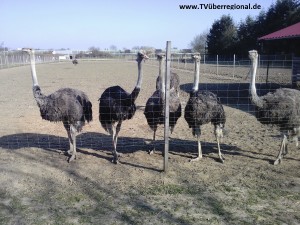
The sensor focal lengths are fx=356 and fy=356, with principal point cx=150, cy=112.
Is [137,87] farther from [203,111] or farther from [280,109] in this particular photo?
[280,109]

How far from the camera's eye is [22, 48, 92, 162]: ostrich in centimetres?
571

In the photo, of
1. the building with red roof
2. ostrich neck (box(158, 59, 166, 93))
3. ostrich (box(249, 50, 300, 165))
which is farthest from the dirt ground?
the building with red roof

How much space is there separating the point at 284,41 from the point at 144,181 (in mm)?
14794

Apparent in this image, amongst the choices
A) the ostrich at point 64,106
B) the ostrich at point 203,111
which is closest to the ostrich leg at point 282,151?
the ostrich at point 203,111

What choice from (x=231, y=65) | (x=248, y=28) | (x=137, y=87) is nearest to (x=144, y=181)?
(x=137, y=87)

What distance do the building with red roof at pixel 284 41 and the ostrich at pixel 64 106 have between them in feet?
33.8

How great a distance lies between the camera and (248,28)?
119ft

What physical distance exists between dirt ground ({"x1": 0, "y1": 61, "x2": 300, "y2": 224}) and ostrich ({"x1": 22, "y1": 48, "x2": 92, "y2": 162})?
563 millimetres

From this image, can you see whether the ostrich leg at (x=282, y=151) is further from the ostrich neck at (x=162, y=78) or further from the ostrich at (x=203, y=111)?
the ostrich neck at (x=162, y=78)

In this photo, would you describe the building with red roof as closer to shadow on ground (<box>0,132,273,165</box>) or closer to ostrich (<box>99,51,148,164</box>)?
shadow on ground (<box>0,132,273,165</box>)

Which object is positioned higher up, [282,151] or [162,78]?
[162,78]

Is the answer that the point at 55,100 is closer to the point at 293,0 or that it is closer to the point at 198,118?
the point at 198,118

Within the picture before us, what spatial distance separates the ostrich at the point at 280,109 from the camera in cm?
549

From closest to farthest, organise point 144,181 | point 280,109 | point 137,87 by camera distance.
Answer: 1. point 144,181
2. point 280,109
3. point 137,87
